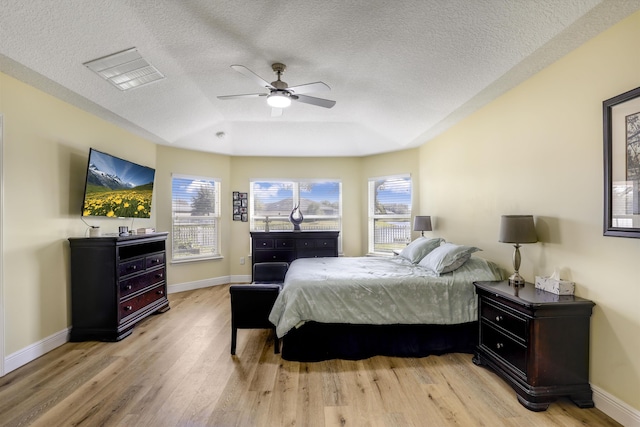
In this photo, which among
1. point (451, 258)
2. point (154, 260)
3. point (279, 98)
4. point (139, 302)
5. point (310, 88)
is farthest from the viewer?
point (154, 260)

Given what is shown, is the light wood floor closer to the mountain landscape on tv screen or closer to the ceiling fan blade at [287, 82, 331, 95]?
the mountain landscape on tv screen

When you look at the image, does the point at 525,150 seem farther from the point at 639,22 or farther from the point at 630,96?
the point at 639,22

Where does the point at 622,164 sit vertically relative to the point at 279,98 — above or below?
below

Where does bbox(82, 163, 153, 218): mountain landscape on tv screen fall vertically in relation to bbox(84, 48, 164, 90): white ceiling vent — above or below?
below

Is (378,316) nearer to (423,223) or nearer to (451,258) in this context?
(451,258)

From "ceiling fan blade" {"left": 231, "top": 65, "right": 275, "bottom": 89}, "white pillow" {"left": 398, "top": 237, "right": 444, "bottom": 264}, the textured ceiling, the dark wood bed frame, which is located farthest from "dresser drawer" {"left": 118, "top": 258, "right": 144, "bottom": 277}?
A: "white pillow" {"left": 398, "top": 237, "right": 444, "bottom": 264}

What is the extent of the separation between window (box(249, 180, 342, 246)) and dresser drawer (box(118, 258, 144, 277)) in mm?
2408

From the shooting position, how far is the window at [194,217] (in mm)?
5164

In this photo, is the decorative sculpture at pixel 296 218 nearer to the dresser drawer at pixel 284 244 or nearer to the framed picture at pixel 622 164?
the dresser drawer at pixel 284 244

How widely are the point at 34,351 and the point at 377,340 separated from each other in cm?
326

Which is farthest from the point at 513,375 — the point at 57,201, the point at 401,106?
the point at 57,201

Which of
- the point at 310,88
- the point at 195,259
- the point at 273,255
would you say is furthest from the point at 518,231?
the point at 195,259

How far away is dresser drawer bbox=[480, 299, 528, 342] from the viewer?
2082 millimetres

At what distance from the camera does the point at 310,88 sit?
2631 millimetres
